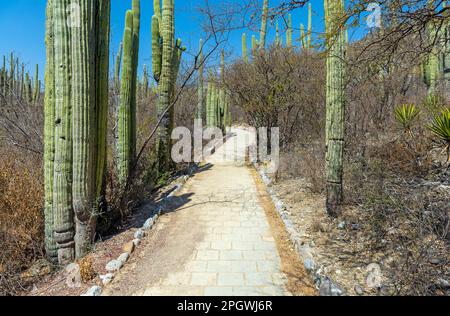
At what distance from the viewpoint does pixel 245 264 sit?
12.3 ft

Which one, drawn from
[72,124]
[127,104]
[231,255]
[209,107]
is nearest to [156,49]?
[127,104]

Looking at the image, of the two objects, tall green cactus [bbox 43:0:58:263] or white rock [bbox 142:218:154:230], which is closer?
tall green cactus [bbox 43:0:58:263]

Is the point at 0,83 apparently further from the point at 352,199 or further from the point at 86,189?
the point at 352,199

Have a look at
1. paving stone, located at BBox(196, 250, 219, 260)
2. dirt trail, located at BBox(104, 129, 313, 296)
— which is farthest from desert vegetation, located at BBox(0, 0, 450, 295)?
paving stone, located at BBox(196, 250, 219, 260)

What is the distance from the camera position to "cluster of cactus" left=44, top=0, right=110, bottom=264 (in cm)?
387

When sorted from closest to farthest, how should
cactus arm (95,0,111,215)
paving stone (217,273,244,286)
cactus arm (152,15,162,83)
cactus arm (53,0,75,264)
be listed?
1. paving stone (217,273,244,286)
2. cactus arm (53,0,75,264)
3. cactus arm (95,0,111,215)
4. cactus arm (152,15,162,83)

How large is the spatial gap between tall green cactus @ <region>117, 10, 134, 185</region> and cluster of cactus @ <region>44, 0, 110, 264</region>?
193 cm

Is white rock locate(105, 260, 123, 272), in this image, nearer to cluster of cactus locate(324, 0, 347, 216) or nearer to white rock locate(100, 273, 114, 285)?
white rock locate(100, 273, 114, 285)

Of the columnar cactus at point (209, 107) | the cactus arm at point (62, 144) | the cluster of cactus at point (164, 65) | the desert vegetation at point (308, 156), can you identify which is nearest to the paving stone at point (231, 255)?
the desert vegetation at point (308, 156)

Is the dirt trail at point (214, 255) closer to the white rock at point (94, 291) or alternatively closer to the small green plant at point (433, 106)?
the white rock at point (94, 291)

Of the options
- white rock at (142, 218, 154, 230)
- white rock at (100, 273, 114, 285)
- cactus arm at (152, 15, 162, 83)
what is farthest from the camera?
cactus arm at (152, 15, 162, 83)

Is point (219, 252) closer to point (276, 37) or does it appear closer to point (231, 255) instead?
point (231, 255)

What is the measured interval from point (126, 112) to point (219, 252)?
3.96 metres

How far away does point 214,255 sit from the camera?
401 centimetres
